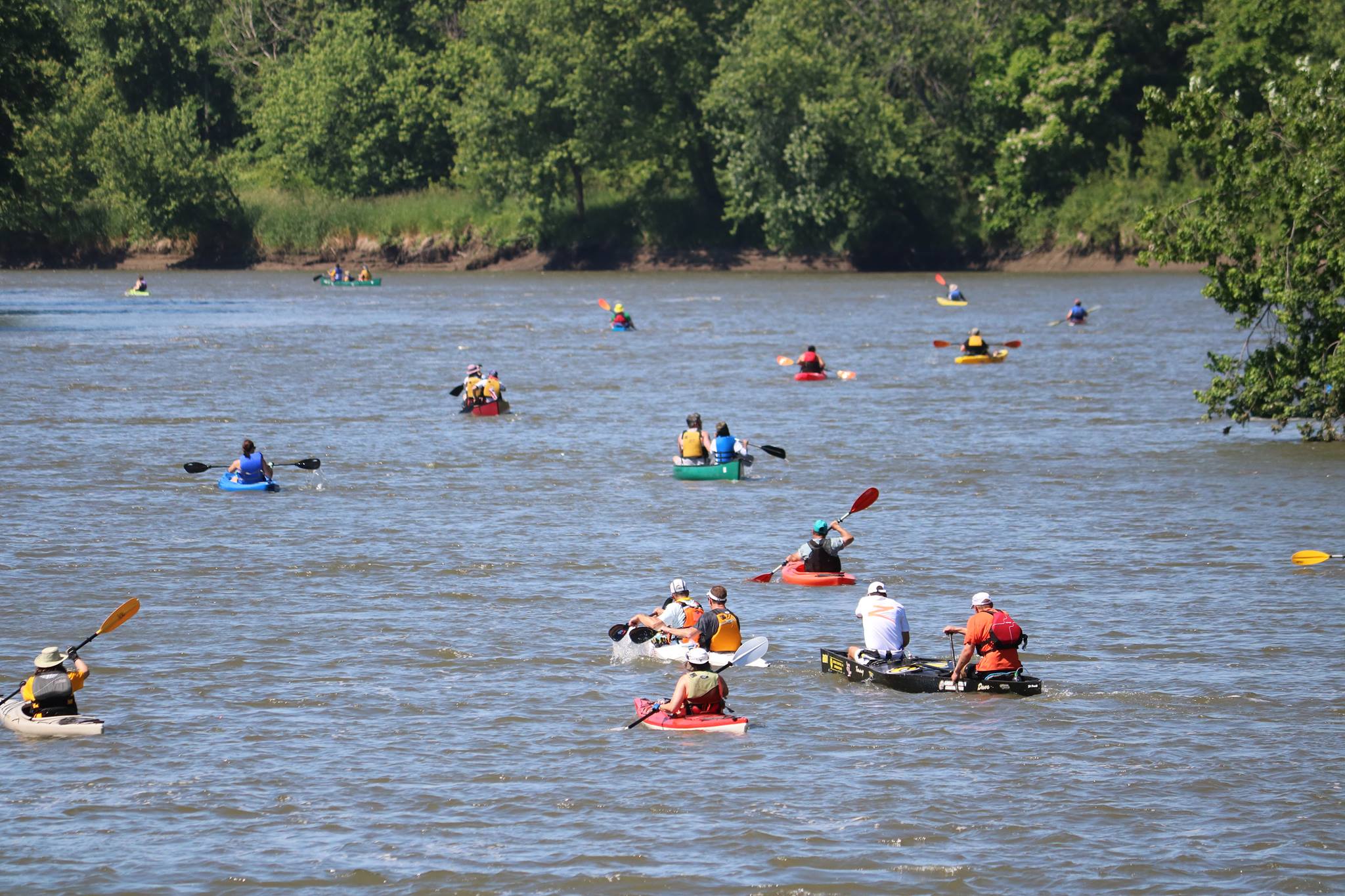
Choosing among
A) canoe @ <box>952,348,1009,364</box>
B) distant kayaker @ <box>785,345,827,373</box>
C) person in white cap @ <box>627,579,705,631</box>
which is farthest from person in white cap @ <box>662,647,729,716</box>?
canoe @ <box>952,348,1009,364</box>

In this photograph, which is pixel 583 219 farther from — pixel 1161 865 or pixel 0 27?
pixel 1161 865

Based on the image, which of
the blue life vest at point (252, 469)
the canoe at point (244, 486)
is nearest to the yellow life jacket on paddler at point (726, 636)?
the canoe at point (244, 486)

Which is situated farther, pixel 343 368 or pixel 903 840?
pixel 343 368

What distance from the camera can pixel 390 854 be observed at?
16.6 m

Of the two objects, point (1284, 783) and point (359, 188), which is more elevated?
point (359, 188)

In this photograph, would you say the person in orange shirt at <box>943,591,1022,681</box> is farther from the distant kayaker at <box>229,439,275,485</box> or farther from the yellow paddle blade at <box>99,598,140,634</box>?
the distant kayaker at <box>229,439,275,485</box>

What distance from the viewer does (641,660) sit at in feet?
75.9

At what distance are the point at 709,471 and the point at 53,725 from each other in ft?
64.0

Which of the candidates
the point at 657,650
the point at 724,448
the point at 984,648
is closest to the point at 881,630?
the point at 984,648

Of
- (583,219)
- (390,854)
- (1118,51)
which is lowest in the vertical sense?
(390,854)

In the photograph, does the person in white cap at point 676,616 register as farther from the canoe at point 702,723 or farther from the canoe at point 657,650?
the canoe at point 702,723

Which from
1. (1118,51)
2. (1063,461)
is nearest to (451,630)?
(1063,461)

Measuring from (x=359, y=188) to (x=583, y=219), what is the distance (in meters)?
16.7

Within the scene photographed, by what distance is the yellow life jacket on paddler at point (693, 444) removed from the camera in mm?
37375
